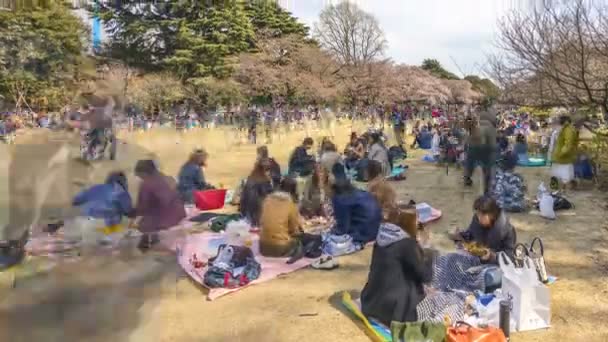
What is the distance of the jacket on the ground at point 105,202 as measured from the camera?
17.4ft

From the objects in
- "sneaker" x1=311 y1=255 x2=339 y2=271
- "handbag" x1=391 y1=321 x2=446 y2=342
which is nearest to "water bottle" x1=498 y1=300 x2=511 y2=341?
"handbag" x1=391 y1=321 x2=446 y2=342

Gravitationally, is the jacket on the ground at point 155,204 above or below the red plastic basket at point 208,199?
above

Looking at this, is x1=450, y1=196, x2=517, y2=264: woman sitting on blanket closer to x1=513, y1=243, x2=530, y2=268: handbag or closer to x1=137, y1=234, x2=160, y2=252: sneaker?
x1=513, y1=243, x2=530, y2=268: handbag

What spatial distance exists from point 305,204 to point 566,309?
3748 mm

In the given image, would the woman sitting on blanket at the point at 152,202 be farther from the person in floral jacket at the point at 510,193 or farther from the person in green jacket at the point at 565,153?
the person in green jacket at the point at 565,153

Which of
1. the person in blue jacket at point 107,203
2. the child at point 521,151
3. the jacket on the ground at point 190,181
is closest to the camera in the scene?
the person in blue jacket at point 107,203

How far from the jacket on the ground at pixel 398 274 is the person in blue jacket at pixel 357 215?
2.03 meters

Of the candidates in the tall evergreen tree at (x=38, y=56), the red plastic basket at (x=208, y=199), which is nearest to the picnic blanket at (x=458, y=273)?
the red plastic basket at (x=208, y=199)

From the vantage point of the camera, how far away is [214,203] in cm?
789

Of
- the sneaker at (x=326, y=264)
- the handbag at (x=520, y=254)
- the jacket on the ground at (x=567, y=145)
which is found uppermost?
the jacket on the ground at (x=567, y=145)

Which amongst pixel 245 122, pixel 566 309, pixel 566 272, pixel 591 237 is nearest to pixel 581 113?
pixel 591 237

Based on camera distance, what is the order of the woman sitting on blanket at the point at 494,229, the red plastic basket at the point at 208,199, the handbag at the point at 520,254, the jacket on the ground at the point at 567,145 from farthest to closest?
1. the jacket on the ground at the point at 567,145
2. the red plastic basket at the point at 208,199
3. the woman sitting on blanket at the point at 494,229
4. the handbag at the point at 520,254

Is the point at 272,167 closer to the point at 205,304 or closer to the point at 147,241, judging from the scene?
the point at 147,241

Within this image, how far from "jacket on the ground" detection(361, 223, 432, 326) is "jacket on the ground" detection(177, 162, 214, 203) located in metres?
4.80
